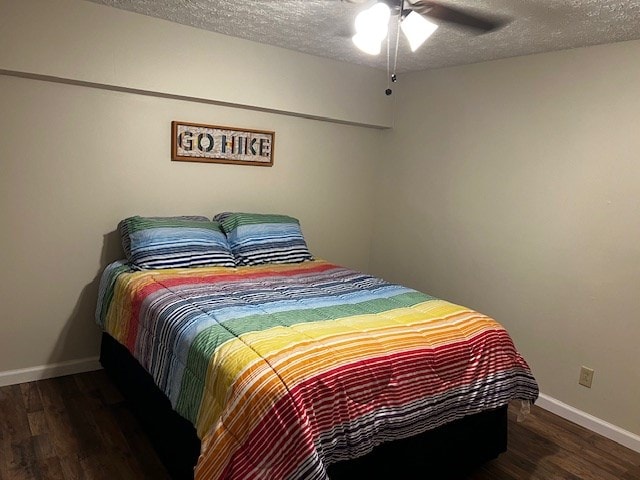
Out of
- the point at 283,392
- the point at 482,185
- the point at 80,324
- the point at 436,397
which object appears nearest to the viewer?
the point at 283,392

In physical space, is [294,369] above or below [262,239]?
below

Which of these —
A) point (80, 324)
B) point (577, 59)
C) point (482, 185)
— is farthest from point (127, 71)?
point (577, 59)

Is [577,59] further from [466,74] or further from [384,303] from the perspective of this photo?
[384,303]

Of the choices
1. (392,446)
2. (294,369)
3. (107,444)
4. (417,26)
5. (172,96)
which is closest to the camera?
(294,369)

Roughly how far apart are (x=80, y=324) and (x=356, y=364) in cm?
209

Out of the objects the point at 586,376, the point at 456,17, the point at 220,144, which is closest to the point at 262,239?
the point at 220,144

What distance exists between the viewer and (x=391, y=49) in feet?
10.4

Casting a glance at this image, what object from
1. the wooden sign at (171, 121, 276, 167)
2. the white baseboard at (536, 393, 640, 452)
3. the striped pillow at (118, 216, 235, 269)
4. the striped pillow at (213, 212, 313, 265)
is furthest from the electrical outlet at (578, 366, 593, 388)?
the wooden sign at (171, 121, 276, 167)

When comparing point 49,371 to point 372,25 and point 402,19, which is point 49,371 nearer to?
point 372,25

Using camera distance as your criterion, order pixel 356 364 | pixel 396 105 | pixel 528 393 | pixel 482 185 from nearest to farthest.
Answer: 1. pixel 356 364
2. pixel 528 393
3. pixel 482 185
4. pixel 396 105

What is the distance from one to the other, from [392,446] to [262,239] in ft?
5.58

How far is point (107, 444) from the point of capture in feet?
7.49

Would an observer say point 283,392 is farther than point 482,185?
No

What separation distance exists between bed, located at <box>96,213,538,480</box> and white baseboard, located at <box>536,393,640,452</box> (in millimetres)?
797
